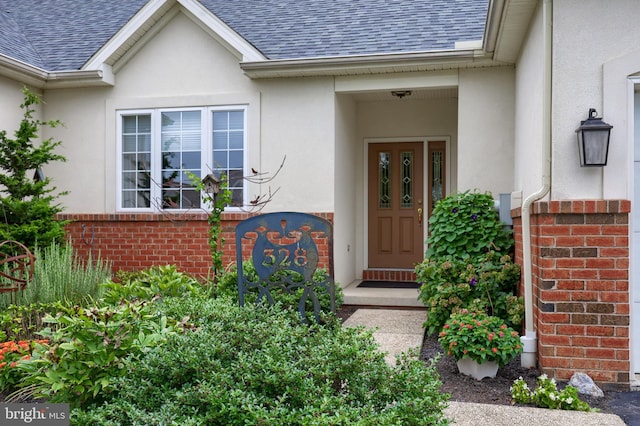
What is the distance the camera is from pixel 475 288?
5.82m

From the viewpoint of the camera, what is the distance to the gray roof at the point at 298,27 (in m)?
8.06

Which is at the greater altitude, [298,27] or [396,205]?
[298,27]

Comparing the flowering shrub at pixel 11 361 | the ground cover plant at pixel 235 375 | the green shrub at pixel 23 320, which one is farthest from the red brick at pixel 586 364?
the green shrub at pixel 23 320

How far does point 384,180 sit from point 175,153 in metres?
3.55

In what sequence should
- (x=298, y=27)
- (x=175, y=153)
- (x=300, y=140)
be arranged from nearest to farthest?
(x=300, y=140) → (x=175, y=153) → (x=298, y=27)

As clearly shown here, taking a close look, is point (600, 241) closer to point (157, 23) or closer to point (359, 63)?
point (359, 63)

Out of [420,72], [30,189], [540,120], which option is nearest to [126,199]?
[30,189]

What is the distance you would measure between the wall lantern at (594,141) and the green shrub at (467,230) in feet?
6.39

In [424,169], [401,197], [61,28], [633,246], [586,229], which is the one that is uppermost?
[61,28]

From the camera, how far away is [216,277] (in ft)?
20.1

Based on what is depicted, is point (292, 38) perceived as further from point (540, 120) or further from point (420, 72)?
point (540, 120)

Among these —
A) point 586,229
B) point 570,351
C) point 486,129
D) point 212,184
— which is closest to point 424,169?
point 486,129

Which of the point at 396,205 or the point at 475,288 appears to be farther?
the point at 396,205

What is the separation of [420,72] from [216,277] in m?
4.03
